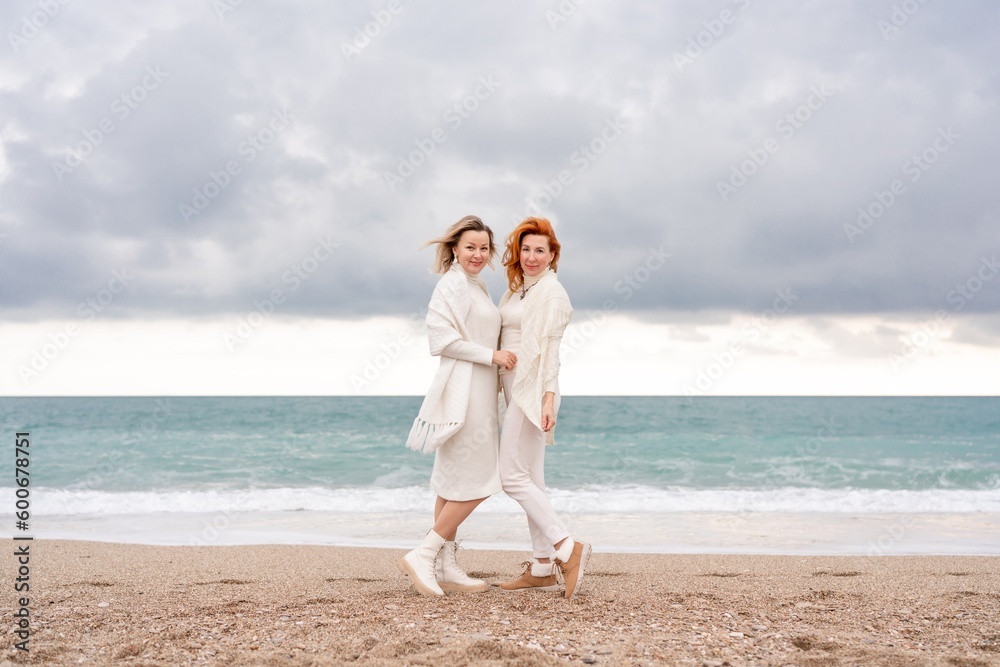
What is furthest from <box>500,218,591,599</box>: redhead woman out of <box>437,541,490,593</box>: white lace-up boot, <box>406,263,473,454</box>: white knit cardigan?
<box>437,541,490,593</box>: white lace-up boot

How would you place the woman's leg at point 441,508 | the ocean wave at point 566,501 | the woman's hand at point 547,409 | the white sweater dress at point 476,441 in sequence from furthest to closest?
the ocean wave at point 566,501, the woman's leg at point 441,508, the white sweater dress at point 476,441, the woman's hand at point 547,409

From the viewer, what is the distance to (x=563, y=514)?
34.0 feet

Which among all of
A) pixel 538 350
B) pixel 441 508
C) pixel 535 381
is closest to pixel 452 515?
pixel 441 508

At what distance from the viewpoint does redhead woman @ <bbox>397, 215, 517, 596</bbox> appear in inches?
163

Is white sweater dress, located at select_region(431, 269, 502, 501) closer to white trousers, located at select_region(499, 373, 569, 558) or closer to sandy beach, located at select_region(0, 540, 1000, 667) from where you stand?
white trousers, located at select_region(499, 373, 569, 558)

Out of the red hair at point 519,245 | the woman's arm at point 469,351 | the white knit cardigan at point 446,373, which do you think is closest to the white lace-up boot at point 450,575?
the white knit cardigan at point 446,373

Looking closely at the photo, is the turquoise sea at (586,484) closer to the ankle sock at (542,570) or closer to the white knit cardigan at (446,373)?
the ankle sock at (542,570)

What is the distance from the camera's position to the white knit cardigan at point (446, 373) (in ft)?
13.6

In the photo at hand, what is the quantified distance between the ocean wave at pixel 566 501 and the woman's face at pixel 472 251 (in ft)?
20.6

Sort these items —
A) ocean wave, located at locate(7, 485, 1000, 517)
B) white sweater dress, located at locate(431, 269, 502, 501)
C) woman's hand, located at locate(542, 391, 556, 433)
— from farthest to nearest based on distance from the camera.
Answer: ocean wave, located at locate(7, 485, 1000, 517), white sweater dress, located at locate(431, 269, 502, 501), woman's hand, located at locate(542, 391, 556, 433)

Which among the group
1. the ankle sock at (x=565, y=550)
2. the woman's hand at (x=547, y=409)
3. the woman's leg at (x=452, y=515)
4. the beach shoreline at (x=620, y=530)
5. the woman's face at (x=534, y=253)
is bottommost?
the beach shoreline at (x=620, y=530)

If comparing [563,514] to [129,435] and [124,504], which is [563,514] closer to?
[124,504]

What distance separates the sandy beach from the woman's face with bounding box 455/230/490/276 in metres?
1.86

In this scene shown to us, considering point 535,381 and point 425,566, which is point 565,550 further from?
point 535,381
